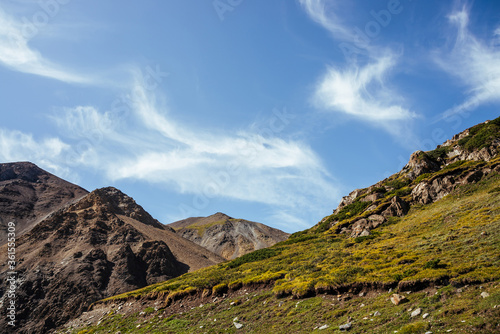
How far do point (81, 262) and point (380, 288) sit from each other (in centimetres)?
11060

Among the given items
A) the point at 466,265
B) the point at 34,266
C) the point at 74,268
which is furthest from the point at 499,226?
the point at 34,266

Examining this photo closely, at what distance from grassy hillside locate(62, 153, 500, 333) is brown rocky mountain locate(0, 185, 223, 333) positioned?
6169cm

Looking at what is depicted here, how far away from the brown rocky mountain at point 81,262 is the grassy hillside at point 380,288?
61688 millimetres

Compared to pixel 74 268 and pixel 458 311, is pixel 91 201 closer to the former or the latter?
pixel 74 268

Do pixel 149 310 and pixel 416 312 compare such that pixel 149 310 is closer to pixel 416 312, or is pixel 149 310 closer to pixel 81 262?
pixel 416 312

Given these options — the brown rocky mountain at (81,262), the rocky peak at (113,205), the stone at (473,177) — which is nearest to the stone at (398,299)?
the stone at (473,177)

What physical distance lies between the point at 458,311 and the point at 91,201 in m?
173

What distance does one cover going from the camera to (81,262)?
104062 millimetres

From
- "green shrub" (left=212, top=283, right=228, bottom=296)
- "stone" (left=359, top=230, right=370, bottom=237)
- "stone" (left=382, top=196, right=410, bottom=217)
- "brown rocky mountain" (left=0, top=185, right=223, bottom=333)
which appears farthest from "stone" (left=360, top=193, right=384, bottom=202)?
"brown rocky mountain" (left=0, top=185, right=223, bottom=333)

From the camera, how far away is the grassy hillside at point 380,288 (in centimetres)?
1593

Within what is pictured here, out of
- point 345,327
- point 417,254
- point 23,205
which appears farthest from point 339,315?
point 23,205

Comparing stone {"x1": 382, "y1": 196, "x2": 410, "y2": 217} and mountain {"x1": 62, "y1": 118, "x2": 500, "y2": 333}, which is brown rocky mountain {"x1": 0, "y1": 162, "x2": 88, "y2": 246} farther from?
stone {"x1": 382, "y1": 196, "x2": 410, "y2": 217}

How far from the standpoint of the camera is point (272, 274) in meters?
34.7

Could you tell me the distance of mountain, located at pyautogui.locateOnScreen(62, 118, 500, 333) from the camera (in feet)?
53.4
